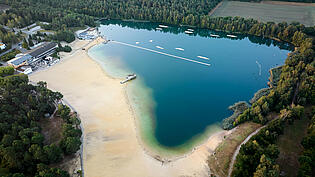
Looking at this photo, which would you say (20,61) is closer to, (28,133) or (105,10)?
(28,133)

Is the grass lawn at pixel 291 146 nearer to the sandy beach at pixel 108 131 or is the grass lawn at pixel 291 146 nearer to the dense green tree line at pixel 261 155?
the dense green tree line at pixel 261 155

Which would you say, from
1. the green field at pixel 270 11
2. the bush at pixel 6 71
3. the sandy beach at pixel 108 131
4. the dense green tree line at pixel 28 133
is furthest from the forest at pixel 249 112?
the green field at pixel 270 11

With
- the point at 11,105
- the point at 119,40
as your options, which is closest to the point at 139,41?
the point at 119,40

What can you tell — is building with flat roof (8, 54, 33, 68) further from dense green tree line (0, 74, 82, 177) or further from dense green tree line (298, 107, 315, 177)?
dense green tree line (298, 107, 315, 177)

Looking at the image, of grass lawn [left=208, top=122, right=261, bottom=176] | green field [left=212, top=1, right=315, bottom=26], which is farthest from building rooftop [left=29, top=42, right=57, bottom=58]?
green field [left=212, top=1, right=315, bottom=26]

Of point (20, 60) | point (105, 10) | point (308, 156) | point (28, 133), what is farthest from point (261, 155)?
point (105, 10)

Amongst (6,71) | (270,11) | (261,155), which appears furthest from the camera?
(270,11)
